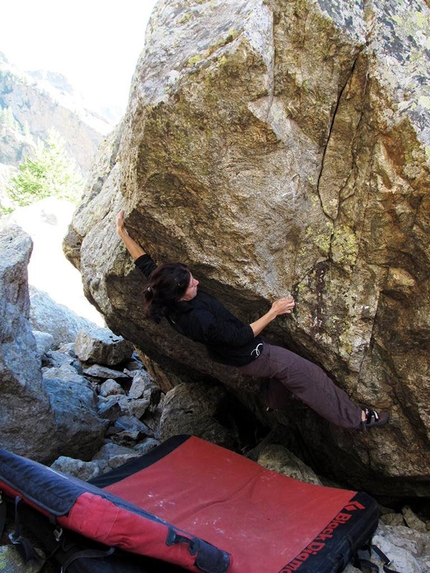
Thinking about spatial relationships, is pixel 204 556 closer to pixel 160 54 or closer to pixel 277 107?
pixel 277 107

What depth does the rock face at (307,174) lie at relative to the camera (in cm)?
427

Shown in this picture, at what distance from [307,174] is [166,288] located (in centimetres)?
175

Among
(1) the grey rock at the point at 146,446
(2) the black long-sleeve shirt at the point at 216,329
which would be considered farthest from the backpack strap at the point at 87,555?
(1) the grey rock at the point at 146,446

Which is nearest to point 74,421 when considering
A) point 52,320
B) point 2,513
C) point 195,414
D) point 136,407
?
point 195,414

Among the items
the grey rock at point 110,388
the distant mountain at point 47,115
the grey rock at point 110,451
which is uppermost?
the grey rock at point 110,451

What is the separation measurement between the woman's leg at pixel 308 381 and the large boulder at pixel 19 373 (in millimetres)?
2791

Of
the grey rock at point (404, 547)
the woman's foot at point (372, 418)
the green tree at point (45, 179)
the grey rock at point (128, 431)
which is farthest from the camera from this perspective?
the green tree at point (45, 179)

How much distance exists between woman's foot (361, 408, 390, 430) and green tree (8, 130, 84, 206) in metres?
35.3

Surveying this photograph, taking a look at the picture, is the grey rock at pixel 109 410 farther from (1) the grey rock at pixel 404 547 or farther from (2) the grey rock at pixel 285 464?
(1) the grey rock at pixel 404 547

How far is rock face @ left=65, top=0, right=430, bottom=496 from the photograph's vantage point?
427 centimetres

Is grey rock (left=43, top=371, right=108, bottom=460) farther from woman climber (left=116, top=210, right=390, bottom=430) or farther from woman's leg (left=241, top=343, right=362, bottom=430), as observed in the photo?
→ woman's leg (left=241, top=343, right=362, bottom=430)

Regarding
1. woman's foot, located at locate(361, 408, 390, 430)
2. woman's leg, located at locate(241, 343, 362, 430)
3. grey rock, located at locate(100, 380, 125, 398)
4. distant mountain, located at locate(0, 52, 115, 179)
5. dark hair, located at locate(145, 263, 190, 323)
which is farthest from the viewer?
distant mountain, located at locate(0, 52, 115, 179)

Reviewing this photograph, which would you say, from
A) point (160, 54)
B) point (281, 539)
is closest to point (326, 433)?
point (281, 539)

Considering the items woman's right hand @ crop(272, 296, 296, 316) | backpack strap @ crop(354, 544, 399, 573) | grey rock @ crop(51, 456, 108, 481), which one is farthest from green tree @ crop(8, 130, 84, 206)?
backpack strap @ crop(354, 544, 399, 573)
